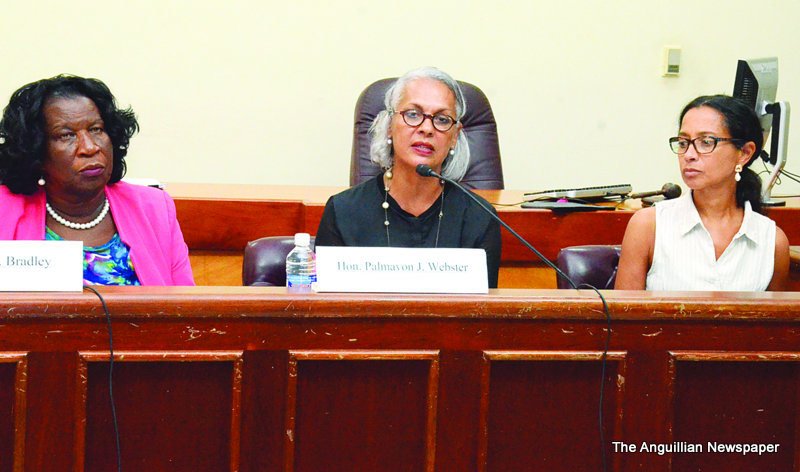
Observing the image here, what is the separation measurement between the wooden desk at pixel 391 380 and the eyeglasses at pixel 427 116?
70 cm

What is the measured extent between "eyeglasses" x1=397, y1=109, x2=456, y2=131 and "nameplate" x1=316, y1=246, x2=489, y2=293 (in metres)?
→ 0.67

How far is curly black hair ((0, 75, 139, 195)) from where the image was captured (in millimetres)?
1629

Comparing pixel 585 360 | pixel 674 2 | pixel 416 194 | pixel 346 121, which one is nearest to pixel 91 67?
pixel 346 121

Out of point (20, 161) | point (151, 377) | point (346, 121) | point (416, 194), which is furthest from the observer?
point (346, 121)

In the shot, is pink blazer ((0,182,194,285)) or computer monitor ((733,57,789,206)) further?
computer monitor ((733,57,789,206))

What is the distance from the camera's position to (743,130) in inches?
79.8

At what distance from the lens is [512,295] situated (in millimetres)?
1178

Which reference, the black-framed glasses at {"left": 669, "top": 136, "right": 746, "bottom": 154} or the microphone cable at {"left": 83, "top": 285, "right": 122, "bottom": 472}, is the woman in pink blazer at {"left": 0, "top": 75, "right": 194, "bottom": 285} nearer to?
the microphone cable at {"left": 83, "top": 285, "right": 122, "bottom": 472}

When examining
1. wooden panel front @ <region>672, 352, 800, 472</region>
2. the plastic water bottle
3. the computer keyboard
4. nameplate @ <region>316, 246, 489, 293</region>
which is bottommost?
wooden panel front @ <region>672, 352, 800, 472</region>

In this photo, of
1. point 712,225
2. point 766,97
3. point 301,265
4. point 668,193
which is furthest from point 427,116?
point 766,97

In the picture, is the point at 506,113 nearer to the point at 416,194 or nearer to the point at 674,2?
the point at 674,2

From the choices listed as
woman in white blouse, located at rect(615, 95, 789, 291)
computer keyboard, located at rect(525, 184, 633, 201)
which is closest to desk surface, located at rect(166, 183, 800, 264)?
computer keyboard, located at rect(525, 184, 633, 201)

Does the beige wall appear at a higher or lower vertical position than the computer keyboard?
higher

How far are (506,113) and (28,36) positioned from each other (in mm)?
2226
